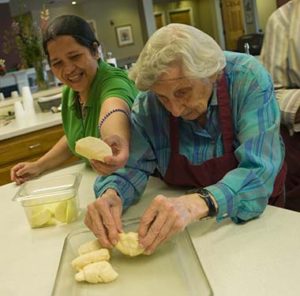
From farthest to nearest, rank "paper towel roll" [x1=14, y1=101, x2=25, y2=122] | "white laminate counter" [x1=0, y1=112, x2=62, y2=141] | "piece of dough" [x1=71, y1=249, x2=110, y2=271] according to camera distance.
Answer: "paper towel roll" [x1=14, y1=101, x2=25, y2=122] → "white laminate counter" [x1=0, y1=112, x2=62, y2=141] → "piece of dough" [x1=71, y1=249, x2=110, y2=271]

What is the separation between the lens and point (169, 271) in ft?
2.87

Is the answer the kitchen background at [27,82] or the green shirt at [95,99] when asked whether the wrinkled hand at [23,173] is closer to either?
the green shirt at [95,99]

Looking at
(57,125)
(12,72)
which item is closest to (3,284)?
(57,125)

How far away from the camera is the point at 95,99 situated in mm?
1562

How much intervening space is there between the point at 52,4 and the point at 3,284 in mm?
5766

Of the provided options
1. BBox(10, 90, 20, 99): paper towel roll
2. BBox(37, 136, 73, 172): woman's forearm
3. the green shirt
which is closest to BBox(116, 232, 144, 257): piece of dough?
the green shirt

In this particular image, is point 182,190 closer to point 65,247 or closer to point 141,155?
point 141,155

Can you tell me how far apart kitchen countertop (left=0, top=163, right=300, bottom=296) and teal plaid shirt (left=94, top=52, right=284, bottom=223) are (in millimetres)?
53

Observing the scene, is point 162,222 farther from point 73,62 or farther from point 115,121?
point 73,62

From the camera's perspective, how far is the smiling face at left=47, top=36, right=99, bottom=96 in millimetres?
1491

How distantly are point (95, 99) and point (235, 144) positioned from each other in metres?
0.60

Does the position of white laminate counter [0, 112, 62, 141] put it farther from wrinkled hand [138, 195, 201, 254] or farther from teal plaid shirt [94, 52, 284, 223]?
wrinkled hand [138, 195, 201, 254]

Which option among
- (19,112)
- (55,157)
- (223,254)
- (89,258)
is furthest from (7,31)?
(223,254)

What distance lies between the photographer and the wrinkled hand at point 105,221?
3.19 ft
